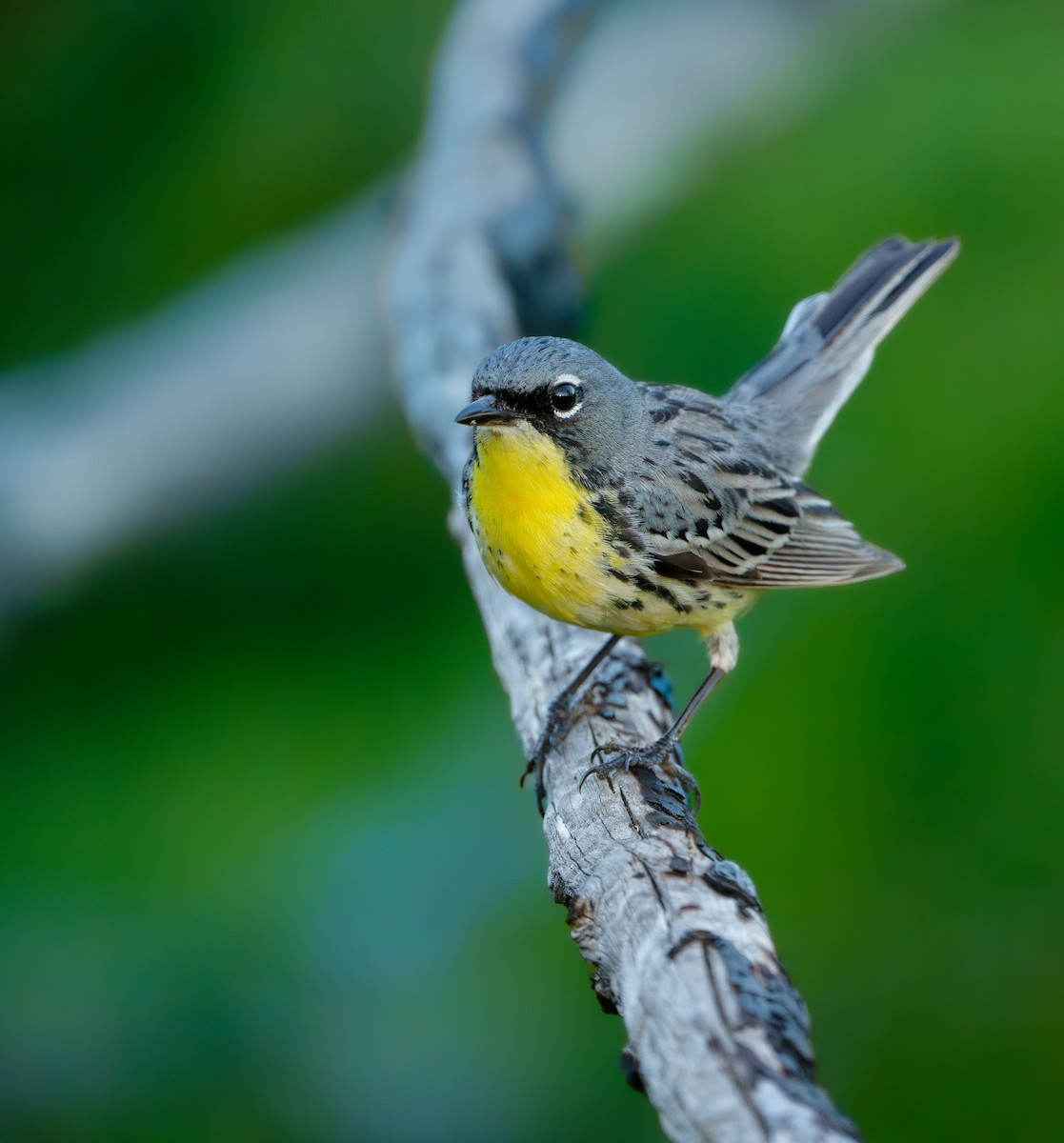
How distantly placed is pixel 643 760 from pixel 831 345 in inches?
87.4

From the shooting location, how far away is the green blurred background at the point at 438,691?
5.87 meters

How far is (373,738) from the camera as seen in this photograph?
24.7ft

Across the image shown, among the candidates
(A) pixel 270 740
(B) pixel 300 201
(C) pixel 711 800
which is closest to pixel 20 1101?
(A) pixel 270 740

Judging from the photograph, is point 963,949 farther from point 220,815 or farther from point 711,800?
point 220,815

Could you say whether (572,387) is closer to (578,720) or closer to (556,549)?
(556,549)

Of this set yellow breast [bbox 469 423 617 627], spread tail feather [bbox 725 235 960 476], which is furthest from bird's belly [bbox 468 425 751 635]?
spread tail feather [bbox 725 235 960 476]

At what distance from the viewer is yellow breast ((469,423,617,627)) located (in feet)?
12.3

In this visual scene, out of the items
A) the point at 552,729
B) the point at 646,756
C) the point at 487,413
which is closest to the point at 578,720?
the point at 552,729

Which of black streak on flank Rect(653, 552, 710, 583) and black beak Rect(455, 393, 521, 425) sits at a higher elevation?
black beak Rect(455, 393, 521, 425)

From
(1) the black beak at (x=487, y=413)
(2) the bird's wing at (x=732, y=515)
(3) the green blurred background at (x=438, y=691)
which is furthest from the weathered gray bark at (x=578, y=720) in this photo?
(3) the green blurred background at (x=438, y=691)

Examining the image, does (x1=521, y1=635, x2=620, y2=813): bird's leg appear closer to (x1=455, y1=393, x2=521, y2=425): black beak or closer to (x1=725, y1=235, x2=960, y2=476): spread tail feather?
(x1=455, y1=393, x2=521, y2=425): black beak

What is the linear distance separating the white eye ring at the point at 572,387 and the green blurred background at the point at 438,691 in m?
2.77

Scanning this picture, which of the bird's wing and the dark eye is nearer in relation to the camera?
the dark eye

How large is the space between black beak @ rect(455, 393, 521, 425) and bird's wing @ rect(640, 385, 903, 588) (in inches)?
19.9
